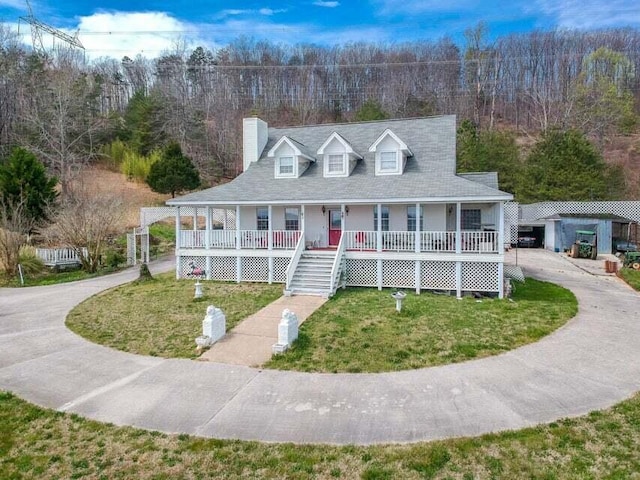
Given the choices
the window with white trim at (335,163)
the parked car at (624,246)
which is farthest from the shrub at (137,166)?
the parked car at (624,246)

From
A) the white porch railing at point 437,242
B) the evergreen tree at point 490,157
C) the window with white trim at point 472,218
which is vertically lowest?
the white porch railing at point 437,242

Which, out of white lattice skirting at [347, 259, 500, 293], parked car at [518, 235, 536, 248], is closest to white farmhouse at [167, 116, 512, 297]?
white lattice skirting at [347, 259, 500, 293]

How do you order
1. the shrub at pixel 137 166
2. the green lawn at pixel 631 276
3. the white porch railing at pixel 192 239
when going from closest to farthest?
the green lawn at pixel 631 276, the white porch railing at pixel 192 239, the shrub at pixel 137 166

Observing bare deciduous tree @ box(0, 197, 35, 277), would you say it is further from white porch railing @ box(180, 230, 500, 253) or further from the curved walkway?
the curved walkway

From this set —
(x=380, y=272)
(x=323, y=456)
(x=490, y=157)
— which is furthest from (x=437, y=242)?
(x=490, y=157)

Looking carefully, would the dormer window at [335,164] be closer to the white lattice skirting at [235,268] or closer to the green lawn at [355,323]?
the white lattice skirting at [235,268]

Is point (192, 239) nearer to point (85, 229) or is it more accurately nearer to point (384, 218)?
point (85, 229)
